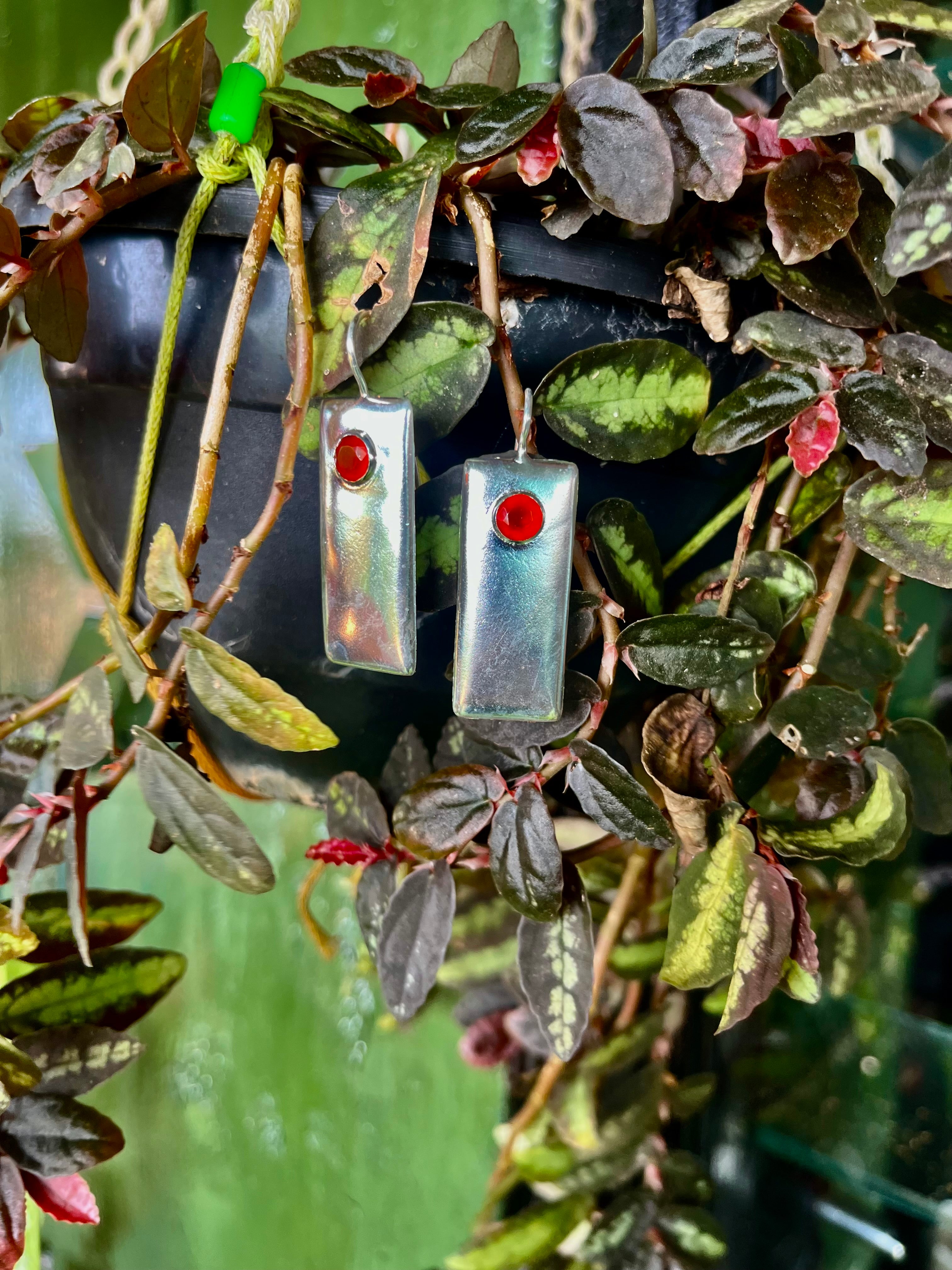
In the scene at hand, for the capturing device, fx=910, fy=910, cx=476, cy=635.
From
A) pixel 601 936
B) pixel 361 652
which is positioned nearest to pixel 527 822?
pixel 361 652

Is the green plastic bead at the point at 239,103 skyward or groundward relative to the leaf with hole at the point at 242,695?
skyward

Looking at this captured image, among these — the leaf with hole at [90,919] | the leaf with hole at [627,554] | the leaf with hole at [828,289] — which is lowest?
the leaf with hole at [90,919]

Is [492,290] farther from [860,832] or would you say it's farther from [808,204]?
[860,832]

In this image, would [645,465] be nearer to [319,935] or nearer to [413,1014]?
[413,1014]

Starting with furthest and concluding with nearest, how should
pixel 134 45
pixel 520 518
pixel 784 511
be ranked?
pixel 134 45 → pixel 784 511 → pixel 520 518

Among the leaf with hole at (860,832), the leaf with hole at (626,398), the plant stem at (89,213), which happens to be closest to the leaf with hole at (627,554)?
the leaf with hole at (626,398)

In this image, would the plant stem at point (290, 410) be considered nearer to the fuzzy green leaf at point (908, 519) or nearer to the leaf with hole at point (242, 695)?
the leaf with hole at point (242, 695)

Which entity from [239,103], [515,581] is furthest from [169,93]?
[515,581]
